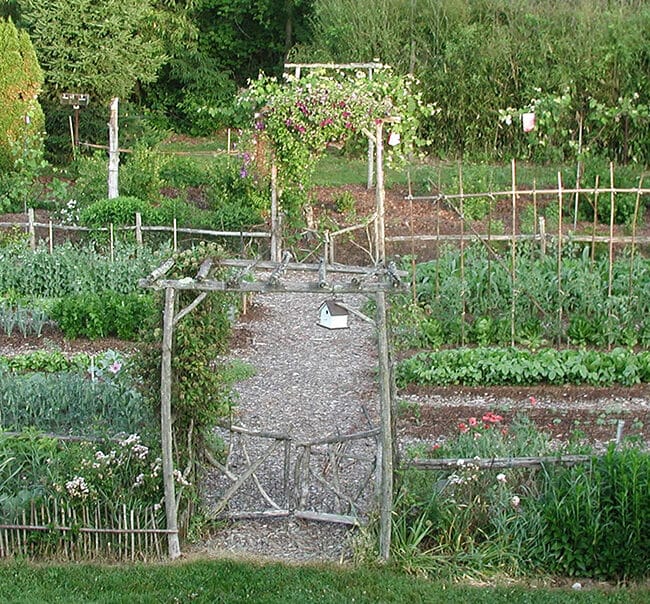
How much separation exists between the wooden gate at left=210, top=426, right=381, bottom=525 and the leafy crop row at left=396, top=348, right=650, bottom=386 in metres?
1.94

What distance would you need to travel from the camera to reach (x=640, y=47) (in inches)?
696

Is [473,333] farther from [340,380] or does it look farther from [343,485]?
[343,485]

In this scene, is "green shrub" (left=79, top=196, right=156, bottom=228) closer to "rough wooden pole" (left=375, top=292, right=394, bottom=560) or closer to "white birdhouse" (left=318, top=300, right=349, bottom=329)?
"white birdhouse" (left=318, top=300, right=349, bottom=329)

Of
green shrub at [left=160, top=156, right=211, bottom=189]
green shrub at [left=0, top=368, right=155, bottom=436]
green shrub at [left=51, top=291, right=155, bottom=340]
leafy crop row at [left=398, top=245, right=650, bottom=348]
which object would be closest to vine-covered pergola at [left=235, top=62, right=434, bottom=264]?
leafy crop row at [left=398, top=245, right=650, bottom=348]

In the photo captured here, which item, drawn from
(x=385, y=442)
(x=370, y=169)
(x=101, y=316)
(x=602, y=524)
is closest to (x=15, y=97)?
(x=370, y=169)

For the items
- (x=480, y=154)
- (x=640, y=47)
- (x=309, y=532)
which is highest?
(x=640, y=47)

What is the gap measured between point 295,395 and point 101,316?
7.73 ft

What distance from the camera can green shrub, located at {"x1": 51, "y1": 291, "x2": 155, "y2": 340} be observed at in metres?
11.2

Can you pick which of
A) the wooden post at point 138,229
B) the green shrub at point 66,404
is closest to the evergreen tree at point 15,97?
the wooden post at point 138,229

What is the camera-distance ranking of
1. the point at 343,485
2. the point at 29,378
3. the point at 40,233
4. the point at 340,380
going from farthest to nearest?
the point at 40,233, the point at 340,380, the point at 29,378, the point at 343,485

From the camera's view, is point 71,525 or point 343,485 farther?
point 343,485

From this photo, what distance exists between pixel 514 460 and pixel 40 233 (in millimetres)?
9001

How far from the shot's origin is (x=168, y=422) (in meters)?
6.84

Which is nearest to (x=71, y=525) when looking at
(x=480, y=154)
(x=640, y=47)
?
(x=480, y=154)
